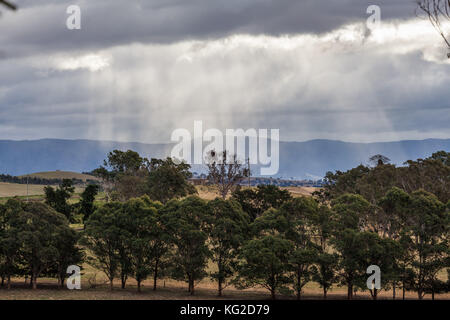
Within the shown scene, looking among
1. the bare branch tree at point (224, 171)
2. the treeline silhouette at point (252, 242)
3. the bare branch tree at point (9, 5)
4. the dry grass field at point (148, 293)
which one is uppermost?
the bare branch tree at point (224, 171)

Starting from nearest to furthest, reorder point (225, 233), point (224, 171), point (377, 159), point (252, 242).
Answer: point (252, 242)
point (225, 233)
point (224, 171)
point (377, 159)

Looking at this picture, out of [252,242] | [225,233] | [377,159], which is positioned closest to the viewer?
[252,242]

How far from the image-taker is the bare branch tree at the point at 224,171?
112750 mm

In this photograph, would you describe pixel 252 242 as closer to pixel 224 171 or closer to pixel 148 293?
pixel 148 293

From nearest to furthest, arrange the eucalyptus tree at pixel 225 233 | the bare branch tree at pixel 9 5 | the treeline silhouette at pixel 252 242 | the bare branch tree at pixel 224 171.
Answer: the bare branch tree at pixel 9 5
the treeline silhouette at pixel 252 242
the eucalyptus tree at pixel 225 233
the bare branch tree at pixel 224 171

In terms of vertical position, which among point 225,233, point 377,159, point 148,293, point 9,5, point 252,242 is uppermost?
point 377,159

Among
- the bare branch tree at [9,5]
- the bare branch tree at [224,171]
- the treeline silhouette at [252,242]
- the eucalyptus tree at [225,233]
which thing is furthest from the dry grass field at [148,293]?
the bare branch tree at [224,171]

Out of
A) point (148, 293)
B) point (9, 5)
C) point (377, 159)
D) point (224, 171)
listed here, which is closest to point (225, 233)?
point (148, 293)

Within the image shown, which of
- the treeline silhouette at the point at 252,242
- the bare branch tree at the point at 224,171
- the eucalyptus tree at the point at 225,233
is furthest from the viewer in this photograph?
the bare branch tree at the point at 224,171

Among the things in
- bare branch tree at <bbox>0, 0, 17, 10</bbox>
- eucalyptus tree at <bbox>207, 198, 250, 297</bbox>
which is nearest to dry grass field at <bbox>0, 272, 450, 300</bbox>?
eucalyptus tree at <bbox>207, 198, 250, 297</bbox>

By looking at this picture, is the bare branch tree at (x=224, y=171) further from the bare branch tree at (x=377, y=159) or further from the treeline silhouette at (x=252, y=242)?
the treeline silhouette at (x=252, y=242)

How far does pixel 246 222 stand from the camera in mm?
51219

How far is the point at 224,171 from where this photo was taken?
114000 mm
